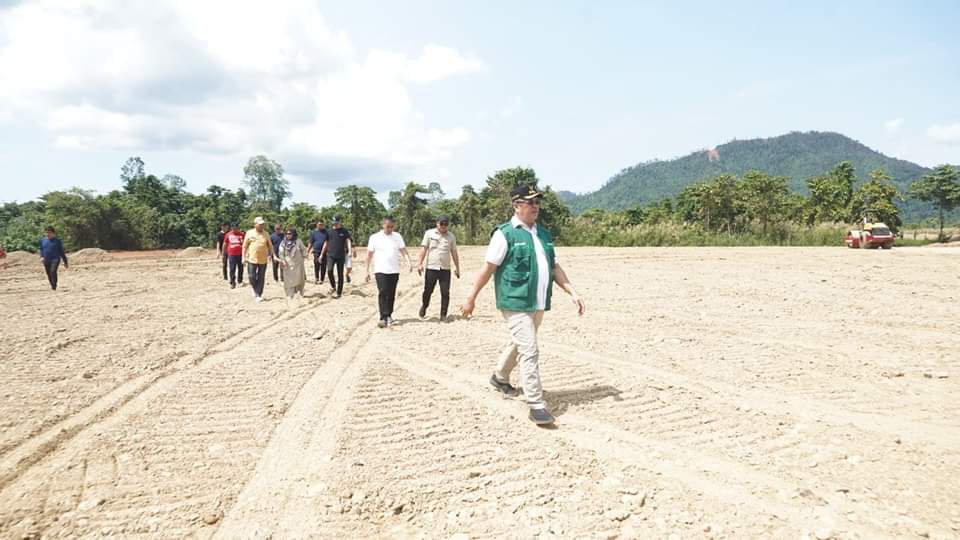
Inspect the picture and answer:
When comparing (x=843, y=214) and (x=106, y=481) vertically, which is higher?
(x=843, y=214)

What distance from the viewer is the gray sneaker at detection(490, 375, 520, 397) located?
16.3 ft

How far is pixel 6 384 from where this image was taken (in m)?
5.20

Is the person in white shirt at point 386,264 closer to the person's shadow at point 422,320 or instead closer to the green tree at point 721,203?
the person's shadow at point 422,320

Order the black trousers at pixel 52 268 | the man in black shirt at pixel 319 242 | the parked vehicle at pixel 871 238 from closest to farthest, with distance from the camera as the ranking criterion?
the man in black shirt at pixel 319 242, the black trousers at pixel 52 268, the parked vehicle at pixel 871 238

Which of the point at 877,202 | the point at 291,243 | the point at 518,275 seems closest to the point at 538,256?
the point at 518,275

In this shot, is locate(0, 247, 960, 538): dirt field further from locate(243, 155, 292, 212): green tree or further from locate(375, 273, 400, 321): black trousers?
locate(243, 155, 292, 212): green tree

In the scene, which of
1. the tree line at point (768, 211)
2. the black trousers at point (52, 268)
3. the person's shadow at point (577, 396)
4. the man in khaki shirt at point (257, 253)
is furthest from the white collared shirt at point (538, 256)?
the tree line at point (768, 211)

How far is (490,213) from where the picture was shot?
133 ft

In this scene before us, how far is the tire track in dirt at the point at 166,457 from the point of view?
2.95 m

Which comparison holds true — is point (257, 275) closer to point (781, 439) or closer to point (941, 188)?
point (781, 439)

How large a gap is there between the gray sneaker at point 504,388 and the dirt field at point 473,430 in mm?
92

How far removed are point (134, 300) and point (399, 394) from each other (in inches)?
364

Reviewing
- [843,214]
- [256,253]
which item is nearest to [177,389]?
[256,253]

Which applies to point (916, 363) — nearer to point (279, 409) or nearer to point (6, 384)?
point (279, 409)
